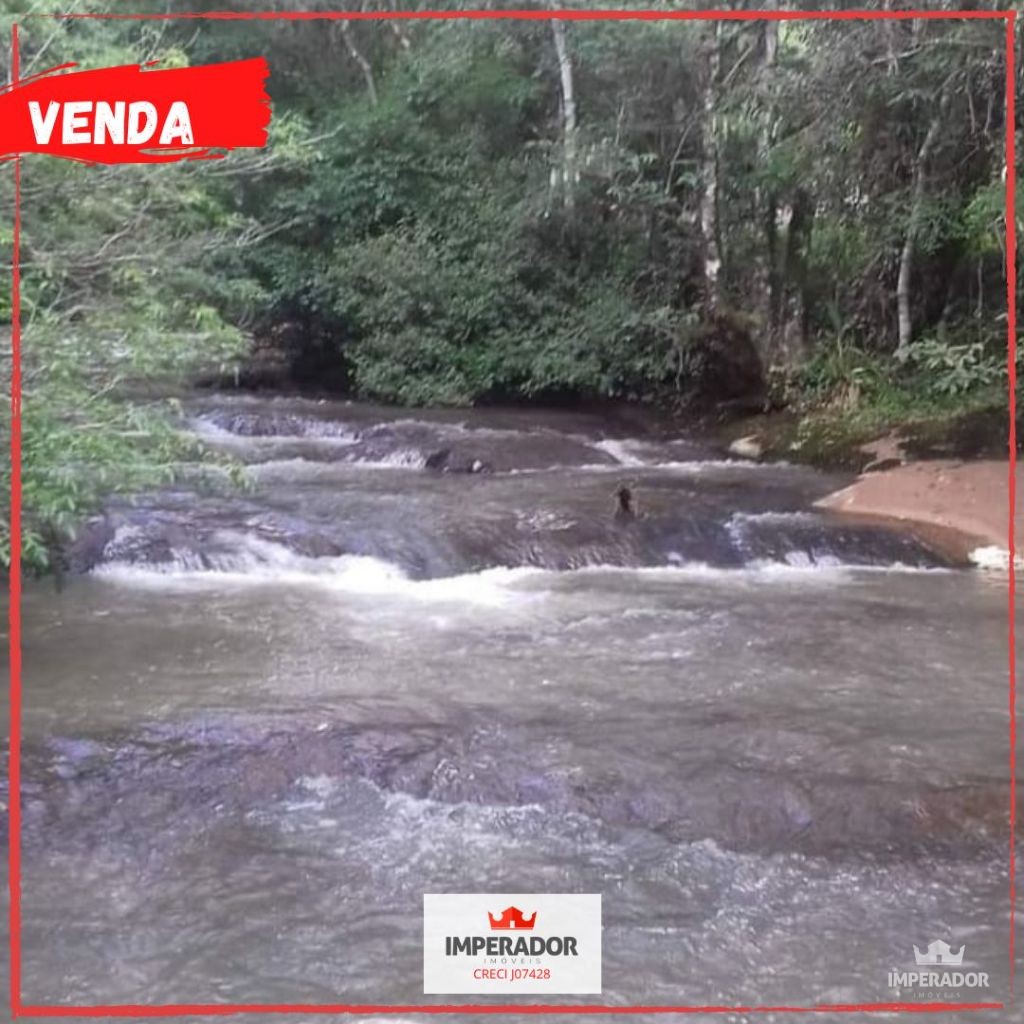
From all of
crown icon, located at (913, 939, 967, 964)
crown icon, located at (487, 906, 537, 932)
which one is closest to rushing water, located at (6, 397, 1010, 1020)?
crown icon, located at (913, 939, 967, 964)

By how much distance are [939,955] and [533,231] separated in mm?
3151

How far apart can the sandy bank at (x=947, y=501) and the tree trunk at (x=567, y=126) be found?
1.66 metres

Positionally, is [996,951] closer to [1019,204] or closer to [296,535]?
[1019,204]

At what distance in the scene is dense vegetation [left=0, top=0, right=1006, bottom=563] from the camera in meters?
2.64

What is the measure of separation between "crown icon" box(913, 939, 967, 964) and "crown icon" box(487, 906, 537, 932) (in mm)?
528

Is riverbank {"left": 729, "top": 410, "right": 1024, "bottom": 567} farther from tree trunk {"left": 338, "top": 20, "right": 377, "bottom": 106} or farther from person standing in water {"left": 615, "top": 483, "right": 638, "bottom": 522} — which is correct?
tree trunk {"left": 338, "top": 20, "right": 377, "bottom": 106}

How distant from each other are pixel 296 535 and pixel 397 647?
1307 millimetres

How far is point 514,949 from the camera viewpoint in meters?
1.57

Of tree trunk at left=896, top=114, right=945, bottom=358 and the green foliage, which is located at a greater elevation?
tree trunk at left=896, top=114, right=945, bottom=358

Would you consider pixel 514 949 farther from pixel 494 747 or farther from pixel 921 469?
pixel 921 469

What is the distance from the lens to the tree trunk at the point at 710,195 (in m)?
4.60

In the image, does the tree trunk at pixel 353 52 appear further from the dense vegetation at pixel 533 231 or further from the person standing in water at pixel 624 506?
the person standing in water at pixel 624 506

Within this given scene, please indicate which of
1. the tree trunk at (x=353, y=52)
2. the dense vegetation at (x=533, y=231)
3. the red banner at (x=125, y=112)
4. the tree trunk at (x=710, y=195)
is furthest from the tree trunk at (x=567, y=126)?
the red banner at (x=125, y=112)

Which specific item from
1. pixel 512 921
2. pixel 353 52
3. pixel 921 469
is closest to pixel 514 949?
pixel 512 921
